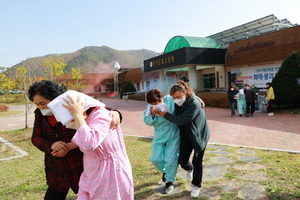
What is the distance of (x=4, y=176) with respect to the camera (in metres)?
4.63

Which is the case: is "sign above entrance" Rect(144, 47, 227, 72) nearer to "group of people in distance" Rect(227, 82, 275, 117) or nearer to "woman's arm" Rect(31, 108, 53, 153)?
"group of people in distance" Rect(227, 82, 275, 117)

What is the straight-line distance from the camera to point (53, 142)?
6.93 ft

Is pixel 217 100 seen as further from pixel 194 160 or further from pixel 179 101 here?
pixel 179 101

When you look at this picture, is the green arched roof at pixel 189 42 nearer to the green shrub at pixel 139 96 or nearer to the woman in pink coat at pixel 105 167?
the green shrub at pixel 139 96

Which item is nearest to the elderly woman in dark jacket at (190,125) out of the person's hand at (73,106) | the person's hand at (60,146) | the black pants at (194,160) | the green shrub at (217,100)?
the black pants at (194,160)

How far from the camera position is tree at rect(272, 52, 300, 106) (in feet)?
39.3

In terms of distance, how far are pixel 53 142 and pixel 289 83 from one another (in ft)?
42.4

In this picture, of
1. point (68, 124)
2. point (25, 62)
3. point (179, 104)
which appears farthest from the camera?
point (25, 62)

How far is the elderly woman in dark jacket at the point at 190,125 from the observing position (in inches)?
117

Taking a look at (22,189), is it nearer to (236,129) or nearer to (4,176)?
(4,176)

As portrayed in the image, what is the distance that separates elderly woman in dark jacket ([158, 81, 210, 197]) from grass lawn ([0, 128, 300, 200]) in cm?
49

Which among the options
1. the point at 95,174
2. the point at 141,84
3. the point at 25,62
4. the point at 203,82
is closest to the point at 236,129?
the point at 95,174

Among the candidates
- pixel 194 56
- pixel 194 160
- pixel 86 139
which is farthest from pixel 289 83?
pixel 86 139

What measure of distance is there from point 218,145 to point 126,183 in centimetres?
482
